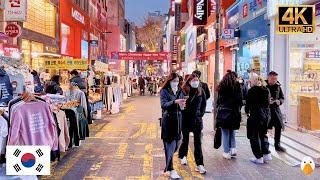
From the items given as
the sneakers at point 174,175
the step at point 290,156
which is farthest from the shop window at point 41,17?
the sneakers at point 174,175

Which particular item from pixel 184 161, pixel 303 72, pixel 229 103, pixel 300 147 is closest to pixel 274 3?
pixel 303 72

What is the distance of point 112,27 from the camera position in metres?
70.1

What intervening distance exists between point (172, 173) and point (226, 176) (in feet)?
3.15

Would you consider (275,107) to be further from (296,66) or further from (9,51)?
(9,51)

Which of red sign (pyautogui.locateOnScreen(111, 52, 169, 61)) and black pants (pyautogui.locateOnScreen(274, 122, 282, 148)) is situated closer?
black pants (pyautogui.locateOnScreen(274, 122, 282, 148))

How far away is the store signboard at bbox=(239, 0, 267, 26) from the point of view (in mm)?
18569

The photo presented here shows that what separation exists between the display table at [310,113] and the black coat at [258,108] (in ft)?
14.7

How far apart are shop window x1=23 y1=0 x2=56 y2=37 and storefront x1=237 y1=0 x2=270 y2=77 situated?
9.66m

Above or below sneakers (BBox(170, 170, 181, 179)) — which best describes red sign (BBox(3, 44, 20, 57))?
above

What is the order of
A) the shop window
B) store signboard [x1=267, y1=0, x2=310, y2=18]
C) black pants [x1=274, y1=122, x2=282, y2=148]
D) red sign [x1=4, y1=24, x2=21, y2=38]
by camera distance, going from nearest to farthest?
1. black pants [x1=274, y1=122, x2=282, y2=148]
2. store signboard [x1=267, y1=0, x2=310, y2=18]
3. red sign [x1=4, y1=24, x2=21, y2=38]
4. the shop window

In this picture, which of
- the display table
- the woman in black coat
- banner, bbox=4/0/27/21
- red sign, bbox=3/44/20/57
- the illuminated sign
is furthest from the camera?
the illuminated sign

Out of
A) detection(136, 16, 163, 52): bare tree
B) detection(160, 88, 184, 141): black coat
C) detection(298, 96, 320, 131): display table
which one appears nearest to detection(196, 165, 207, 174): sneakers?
detection(160, 88, 184, 141): black coat

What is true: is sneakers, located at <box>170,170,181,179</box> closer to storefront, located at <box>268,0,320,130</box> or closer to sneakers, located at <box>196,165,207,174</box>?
sneakers, located at <box>196,165,207,174</box>

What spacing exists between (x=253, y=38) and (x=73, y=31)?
17324 millimetres
